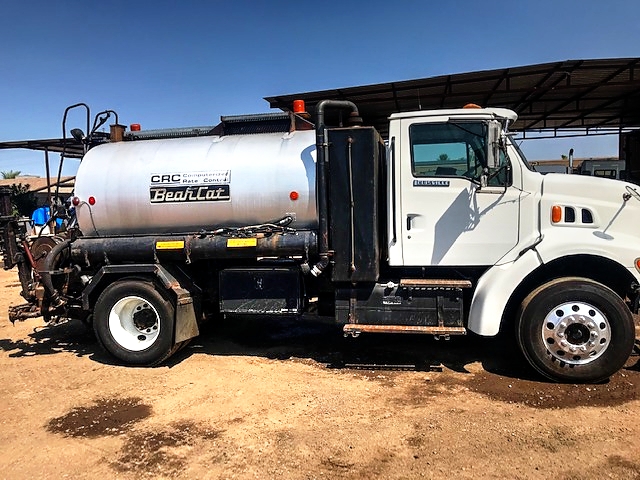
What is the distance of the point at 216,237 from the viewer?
227 inches

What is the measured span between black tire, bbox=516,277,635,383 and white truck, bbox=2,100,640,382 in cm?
1

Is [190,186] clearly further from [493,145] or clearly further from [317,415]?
[493,145]

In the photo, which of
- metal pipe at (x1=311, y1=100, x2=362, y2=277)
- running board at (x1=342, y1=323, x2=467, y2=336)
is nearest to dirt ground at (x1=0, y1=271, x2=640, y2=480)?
running board at (x1=342, y1=323, x2=467, y2=336)

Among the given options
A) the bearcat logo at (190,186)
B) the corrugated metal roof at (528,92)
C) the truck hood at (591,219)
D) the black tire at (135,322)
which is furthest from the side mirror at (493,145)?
the corrugated metal roof at (528,92)

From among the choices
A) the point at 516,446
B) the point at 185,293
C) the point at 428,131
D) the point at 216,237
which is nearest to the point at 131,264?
the point at 185,293

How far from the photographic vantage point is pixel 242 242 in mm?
5574

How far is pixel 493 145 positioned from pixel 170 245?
3731mm

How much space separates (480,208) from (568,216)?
0.85m

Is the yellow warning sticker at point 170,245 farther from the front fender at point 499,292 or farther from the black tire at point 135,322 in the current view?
the front fender at point 499,292

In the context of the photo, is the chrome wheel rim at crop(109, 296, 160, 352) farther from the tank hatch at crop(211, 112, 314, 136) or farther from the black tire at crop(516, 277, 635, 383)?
the black tire at crop(516, 277, 635, 383)

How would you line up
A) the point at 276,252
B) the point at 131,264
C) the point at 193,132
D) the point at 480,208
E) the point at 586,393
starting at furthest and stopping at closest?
the point at 193,132
the point at 131,264
the point at 276,252
the point at 480,208
the point at 586,393

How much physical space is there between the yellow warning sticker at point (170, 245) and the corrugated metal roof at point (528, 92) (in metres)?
7.14

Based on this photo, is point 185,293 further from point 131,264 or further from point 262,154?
point 262,154

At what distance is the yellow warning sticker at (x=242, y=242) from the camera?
555 cm
